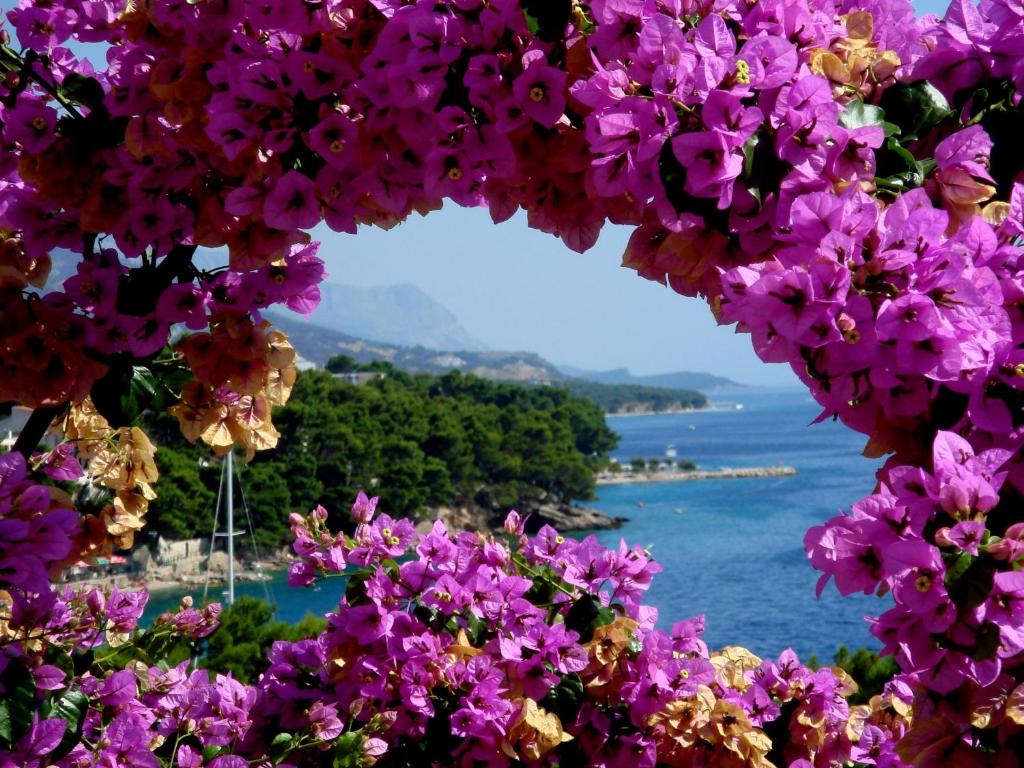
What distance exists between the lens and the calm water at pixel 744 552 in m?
30.9

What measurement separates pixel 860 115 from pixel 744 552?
1721 inches

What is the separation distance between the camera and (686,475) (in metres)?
72.4

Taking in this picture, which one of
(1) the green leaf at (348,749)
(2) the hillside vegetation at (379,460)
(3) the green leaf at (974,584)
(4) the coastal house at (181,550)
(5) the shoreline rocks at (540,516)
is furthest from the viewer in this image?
(5) the shoreline rocks at (540,516)

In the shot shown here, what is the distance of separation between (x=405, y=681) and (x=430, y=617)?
0.71ft

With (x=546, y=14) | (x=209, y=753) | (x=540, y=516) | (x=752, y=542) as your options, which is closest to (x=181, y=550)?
(x=540, y=516)

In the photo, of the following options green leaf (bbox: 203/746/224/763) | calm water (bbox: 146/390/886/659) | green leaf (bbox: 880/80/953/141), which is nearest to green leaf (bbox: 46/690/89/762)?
green leaf (bbox: 203/746/224/763)

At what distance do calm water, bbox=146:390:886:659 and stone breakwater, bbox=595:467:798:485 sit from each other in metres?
1.23

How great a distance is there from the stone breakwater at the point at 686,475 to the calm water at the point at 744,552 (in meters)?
1.23

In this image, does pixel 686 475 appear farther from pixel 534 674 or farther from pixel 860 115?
pixel 860 115

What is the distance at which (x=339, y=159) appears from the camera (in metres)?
1.44

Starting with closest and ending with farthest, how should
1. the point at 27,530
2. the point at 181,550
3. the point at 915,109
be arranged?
the point at 915,109 < the point at 27,530 < the point at 181,550

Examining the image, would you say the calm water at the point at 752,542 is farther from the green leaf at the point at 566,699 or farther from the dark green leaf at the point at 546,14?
the dark green leaf at the point at 546,14

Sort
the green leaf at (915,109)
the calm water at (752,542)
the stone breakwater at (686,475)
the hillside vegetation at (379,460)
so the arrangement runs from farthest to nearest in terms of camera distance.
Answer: the stone breakwater at (686,475)
the hillside vegetation at (379,460)
the calm water at (752,542)
the green leaf at (915,109)

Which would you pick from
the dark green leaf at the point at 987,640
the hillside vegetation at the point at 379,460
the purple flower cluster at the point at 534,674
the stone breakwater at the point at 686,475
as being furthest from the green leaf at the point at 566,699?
the stone breakwater at the point at 686,475
